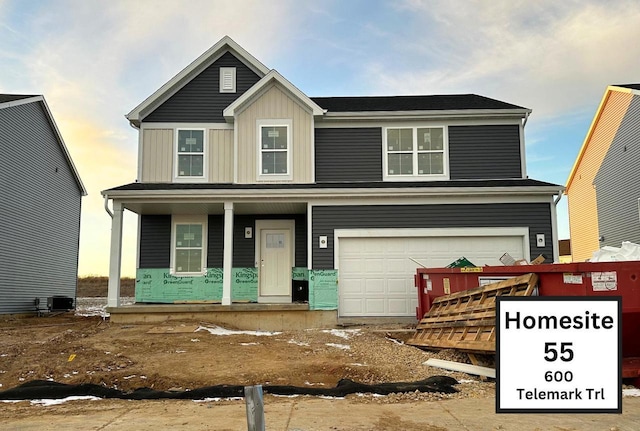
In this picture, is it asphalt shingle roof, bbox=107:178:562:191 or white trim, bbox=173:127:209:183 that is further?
white trim, bbox=173:127:209:183

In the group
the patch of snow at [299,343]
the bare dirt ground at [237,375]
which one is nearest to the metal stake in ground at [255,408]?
the bare dirt ground at [237,375]

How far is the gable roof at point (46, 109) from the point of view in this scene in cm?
1692

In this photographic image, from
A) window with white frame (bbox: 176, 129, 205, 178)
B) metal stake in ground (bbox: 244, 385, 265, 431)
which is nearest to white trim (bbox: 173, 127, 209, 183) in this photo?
window with white frame (bbox: 176, 129, 205, 178)

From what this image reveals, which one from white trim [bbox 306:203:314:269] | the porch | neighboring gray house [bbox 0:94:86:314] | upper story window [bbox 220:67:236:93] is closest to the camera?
the porch

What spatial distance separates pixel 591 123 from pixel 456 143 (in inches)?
472

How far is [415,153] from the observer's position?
1461 cm

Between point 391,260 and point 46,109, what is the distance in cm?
1399

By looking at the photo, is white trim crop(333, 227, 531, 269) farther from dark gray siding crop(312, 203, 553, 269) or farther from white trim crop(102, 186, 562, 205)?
white trim crop(102, 186, 562, 205)

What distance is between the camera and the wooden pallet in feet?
25.3

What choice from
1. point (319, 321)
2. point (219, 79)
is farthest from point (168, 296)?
point (219, 79)

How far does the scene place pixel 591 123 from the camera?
23.2 metres

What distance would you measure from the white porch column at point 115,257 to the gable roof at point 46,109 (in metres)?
6.31

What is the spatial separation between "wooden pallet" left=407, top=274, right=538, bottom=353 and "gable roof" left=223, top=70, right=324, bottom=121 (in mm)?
6578

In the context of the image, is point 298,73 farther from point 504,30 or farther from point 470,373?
point 470,373
